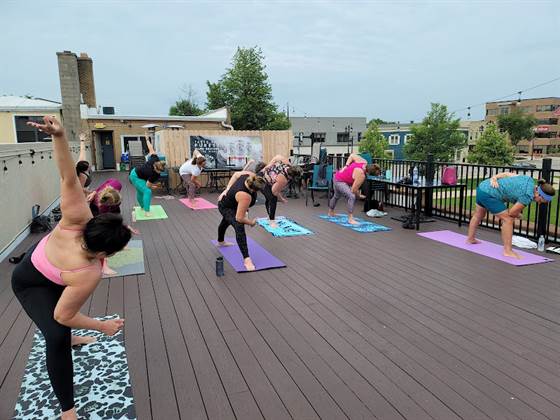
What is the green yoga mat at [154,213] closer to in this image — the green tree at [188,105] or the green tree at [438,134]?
the green tree at [188,105]

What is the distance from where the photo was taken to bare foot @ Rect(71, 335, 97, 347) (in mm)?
2572

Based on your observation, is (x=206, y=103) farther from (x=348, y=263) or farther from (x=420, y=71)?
(x=348, y=263)

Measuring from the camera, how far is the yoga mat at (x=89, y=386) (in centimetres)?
194

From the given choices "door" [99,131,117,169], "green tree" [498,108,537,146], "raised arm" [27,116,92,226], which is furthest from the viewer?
"green tree" [498,108,537,146]

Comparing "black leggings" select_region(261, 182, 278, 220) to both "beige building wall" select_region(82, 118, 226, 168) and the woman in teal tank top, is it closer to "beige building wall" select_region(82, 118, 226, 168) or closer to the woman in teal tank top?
the woman in teal tank top

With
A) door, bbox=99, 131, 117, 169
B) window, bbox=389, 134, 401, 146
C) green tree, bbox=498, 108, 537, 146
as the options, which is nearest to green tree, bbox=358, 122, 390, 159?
window, bbox=389, 134, 401, 146

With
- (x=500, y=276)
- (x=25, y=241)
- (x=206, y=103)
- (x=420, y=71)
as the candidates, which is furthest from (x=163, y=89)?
(x=500, y=276)

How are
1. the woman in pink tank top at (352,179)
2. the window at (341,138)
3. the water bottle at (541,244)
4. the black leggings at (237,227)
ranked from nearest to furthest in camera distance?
1. the black leggings at (237,227)
2. the water bottle at (541,244)
3. the woman in pink tank top at (352,179)
4. the window at (341,138)

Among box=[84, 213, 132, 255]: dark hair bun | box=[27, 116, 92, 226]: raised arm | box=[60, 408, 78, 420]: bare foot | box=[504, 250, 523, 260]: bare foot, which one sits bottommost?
box=[504, 250, 523, 260]: bare foot

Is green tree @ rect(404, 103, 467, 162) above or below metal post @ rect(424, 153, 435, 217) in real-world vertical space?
above

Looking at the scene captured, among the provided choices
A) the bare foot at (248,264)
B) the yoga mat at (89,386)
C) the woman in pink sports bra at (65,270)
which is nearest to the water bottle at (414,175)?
the bare foot at (248,264)

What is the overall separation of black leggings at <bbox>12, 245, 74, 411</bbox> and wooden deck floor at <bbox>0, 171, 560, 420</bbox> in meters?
0.45

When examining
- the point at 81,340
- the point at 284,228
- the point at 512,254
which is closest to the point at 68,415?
the point at 81,340

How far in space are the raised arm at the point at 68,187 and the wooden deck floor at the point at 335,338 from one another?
107cm
